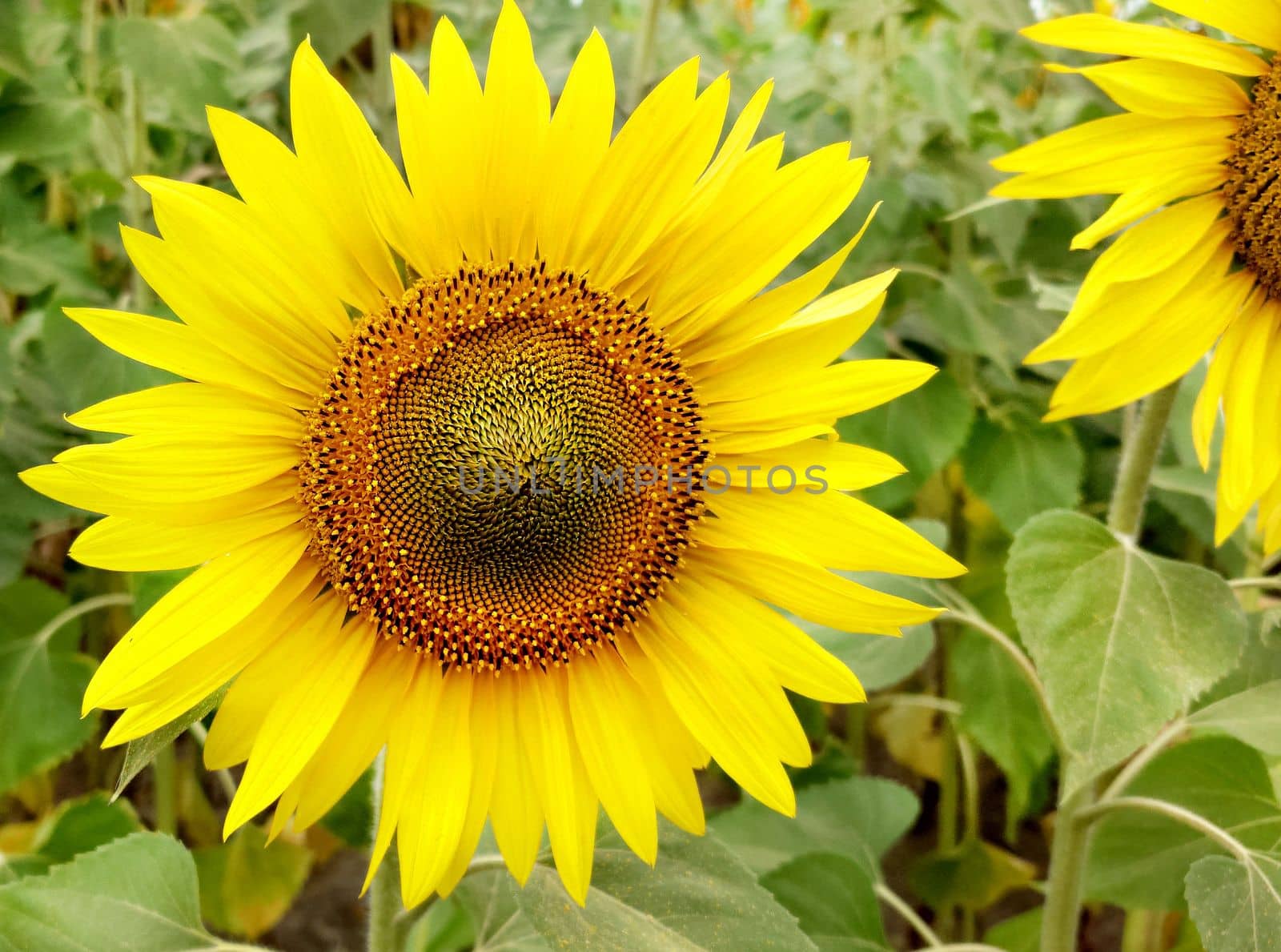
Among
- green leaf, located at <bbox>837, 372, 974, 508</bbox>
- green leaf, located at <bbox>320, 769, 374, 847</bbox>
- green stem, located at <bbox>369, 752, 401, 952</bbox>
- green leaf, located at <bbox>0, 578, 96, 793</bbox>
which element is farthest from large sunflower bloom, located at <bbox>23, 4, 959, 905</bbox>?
green leaf, located at <bbox>0, 578, 96, 793</bbox>

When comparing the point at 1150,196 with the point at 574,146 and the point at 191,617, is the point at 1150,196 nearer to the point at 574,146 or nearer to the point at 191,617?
the point at 574,146

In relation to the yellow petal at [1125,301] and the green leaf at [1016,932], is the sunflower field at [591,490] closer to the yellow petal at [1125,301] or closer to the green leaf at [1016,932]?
the yellow petal at [1125,301]

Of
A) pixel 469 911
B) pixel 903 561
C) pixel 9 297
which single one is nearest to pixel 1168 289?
pixel 903 561

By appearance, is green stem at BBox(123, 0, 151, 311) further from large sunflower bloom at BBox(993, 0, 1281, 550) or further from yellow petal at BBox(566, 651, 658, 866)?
large sunflower bloom at BBox(993, 0, 1281, 550)

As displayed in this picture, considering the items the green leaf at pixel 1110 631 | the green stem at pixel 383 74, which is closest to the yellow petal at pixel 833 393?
the green leaf at pixel 1110 631

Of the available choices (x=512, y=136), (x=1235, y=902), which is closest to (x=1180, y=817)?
(x=1235, y=902)

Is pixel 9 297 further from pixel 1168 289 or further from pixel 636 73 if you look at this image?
pixel 1168 289

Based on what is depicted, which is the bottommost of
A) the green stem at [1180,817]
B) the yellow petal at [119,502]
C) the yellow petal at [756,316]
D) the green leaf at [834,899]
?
the green leaf at [834,899]
